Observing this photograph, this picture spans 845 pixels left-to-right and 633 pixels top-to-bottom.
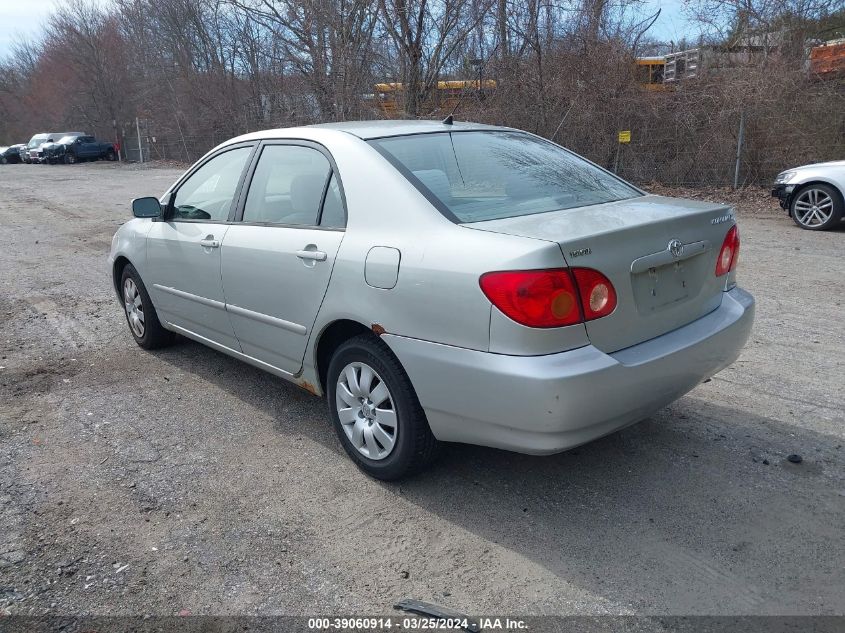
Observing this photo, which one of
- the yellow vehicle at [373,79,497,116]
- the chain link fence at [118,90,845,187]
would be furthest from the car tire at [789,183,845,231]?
the yellow vehicle at [373,79,497,116]

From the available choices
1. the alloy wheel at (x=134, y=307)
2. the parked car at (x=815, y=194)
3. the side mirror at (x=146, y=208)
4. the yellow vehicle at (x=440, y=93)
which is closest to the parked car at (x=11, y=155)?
the yellow vehicle at (x=440, y=93)

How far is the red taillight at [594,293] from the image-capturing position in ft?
9.44

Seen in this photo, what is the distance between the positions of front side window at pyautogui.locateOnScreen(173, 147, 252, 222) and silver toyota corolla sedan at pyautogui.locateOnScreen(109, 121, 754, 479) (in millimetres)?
25

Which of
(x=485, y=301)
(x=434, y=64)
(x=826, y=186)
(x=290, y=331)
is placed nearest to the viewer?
(x=485, y=301)

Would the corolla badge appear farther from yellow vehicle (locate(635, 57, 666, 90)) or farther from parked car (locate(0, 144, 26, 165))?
parked car (locate(0, 144, 26, 165))

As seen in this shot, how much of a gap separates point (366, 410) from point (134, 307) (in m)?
3.06

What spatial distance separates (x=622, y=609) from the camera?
262cm

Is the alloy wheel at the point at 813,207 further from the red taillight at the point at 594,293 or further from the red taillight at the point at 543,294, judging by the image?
the red taillight at the point at 543,294

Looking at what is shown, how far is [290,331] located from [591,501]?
5.78ft

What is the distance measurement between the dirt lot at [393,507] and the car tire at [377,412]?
16 cm

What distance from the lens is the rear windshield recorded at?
344cm

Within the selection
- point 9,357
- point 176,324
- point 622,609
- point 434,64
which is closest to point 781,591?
point 622,609

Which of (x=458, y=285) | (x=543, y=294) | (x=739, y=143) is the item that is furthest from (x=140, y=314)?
(x=739, y=143)

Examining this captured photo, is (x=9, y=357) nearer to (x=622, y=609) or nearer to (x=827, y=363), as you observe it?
(x=622, y=609)
